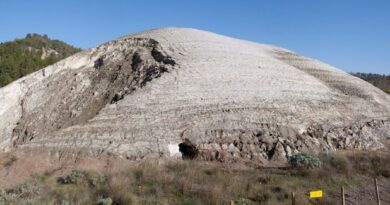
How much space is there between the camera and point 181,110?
1938 cm

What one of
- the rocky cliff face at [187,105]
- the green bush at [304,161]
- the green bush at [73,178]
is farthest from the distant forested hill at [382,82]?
the green bush at [73,178]

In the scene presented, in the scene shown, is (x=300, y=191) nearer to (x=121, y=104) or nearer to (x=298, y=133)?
(x=298, y=133)

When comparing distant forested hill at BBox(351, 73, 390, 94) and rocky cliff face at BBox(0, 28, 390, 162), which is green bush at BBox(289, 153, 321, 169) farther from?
distant forested hill at BBox(351, 73, 390, 94)

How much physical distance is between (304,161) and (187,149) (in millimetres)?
4238

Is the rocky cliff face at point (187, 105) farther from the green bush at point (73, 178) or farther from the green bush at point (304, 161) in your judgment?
the green bush at point (73, 178)

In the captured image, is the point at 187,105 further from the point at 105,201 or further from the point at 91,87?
the point at 105,201

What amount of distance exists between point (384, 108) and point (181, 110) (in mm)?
10608

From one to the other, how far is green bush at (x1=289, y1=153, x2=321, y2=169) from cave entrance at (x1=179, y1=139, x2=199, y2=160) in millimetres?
3427

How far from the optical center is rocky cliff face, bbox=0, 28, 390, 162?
707 inches

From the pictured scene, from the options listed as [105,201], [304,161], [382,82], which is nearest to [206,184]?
[105,201]

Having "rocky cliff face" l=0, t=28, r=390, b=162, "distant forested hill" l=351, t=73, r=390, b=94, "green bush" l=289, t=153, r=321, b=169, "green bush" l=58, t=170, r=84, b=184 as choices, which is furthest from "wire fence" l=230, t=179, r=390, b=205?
"distant forested hill" l=351, t=73, r=390, b=94

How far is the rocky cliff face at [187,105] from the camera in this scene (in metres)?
18.0

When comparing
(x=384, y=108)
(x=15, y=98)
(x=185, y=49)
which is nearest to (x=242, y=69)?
(x=185, y=49)

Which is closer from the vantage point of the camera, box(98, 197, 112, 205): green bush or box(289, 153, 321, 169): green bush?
→ box(98, 197, 112, 205): green bush
